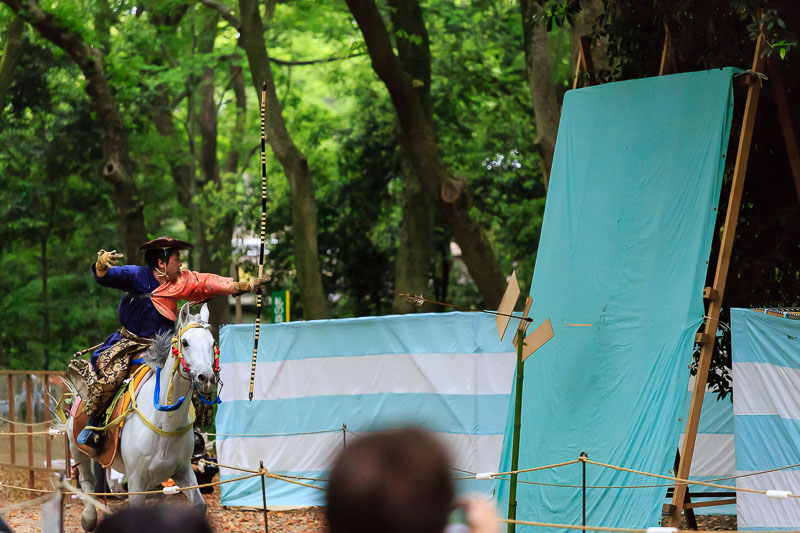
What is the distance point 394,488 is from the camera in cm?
151

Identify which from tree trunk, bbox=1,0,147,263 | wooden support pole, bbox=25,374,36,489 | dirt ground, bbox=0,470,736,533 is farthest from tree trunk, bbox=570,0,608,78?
wooden support pole, bbox=25,374,36,489

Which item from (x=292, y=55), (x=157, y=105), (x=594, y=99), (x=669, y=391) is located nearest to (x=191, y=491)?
(x=669, y=391)

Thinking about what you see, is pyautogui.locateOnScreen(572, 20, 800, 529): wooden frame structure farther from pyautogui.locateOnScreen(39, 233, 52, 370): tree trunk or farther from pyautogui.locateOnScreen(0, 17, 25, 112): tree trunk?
pyautogui.locateOnScreen(39, 233, 52, 370): tree trunk

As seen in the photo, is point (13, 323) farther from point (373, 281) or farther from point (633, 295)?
point (633, 295)

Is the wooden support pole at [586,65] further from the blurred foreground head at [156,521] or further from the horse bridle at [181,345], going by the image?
the blurred foreground head at [156,521]

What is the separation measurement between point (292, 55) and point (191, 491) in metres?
15.7

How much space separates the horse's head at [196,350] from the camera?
6.68m

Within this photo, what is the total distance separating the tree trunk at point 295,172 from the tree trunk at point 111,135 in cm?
220

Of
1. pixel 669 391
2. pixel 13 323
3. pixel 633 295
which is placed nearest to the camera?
pixel 669 391

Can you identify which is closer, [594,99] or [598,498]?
[598,498]

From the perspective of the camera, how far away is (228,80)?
23.0 m

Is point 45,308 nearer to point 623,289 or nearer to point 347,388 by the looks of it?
point 347,388

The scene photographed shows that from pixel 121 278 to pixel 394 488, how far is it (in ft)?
22.2

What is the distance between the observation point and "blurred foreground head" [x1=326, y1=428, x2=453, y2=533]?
1.51m
